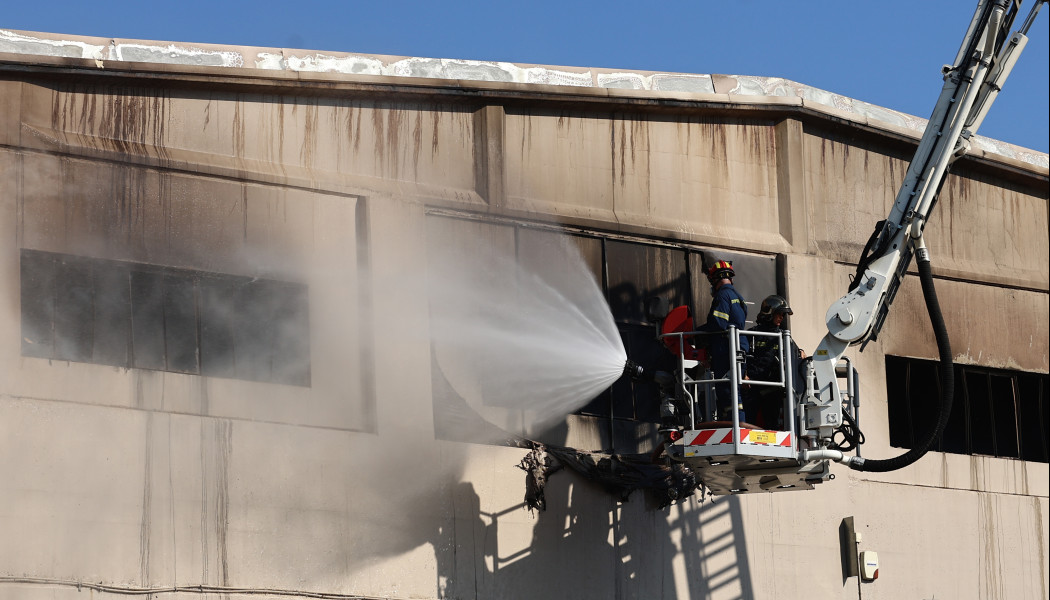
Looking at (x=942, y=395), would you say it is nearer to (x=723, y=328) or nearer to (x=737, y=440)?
(x=723, y=328)

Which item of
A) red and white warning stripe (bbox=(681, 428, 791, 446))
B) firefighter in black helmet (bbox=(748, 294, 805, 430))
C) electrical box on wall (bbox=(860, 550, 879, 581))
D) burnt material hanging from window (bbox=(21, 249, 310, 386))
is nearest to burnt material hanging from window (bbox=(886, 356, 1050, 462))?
electrical box on wall (bbox=(860, 550, 879, 581))

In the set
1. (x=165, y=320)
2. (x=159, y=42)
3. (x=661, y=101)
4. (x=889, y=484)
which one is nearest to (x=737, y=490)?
(x=889, y=484)

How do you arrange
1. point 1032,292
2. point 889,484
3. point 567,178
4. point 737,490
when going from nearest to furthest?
point 737,490
point 567,178
point 889,484
point 1032,292

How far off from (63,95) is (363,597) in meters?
5.02

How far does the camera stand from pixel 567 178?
14.2 metres

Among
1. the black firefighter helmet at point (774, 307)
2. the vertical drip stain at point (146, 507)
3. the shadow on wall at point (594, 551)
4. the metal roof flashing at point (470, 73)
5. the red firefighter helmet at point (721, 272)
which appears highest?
the metal roof flashing at point (470, 73)

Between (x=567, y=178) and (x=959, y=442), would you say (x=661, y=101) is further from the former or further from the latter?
(x=959, y=442)

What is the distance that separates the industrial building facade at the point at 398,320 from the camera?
11203 mm

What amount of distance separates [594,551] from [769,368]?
8.37 feet

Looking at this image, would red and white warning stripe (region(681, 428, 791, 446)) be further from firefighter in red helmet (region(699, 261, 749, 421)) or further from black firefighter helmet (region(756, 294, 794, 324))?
black firefighter helmet (region(756, 294, 794, 324))

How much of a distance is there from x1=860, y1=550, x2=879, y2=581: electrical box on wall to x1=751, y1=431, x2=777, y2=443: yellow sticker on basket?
3.54 metres

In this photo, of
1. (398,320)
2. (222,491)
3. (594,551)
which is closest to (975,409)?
(594,551)

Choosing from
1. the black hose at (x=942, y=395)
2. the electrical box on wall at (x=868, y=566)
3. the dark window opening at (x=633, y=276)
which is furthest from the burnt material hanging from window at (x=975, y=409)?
the black hose at (x=942, y=395)

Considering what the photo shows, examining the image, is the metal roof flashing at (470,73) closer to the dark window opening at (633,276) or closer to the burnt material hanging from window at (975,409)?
the dark window opening at (633,276)
